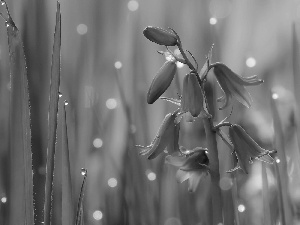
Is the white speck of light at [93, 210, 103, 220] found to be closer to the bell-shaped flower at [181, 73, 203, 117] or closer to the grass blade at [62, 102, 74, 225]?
the grass blade at [62, 102, 74, 225]

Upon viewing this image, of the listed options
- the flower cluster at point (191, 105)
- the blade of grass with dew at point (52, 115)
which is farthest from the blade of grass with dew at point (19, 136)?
the flower cluster at point (191, 105)

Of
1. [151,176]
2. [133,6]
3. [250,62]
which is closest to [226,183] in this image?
[151,176]

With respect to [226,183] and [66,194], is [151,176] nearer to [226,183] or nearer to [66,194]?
[226,183]

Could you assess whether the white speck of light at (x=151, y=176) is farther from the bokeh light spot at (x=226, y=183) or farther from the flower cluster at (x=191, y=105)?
the flower cluster at (x=191, y=105)

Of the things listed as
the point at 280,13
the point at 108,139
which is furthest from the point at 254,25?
the point at 108,139

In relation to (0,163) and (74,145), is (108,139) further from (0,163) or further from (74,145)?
(0,163)

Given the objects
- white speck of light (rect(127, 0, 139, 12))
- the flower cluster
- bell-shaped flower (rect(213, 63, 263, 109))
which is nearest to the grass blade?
the flower cluster

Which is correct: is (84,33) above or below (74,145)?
above

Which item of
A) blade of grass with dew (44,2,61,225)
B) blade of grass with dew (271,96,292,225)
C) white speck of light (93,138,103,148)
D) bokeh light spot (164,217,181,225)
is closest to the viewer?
blade of grass with dew (44,2,61,225)
